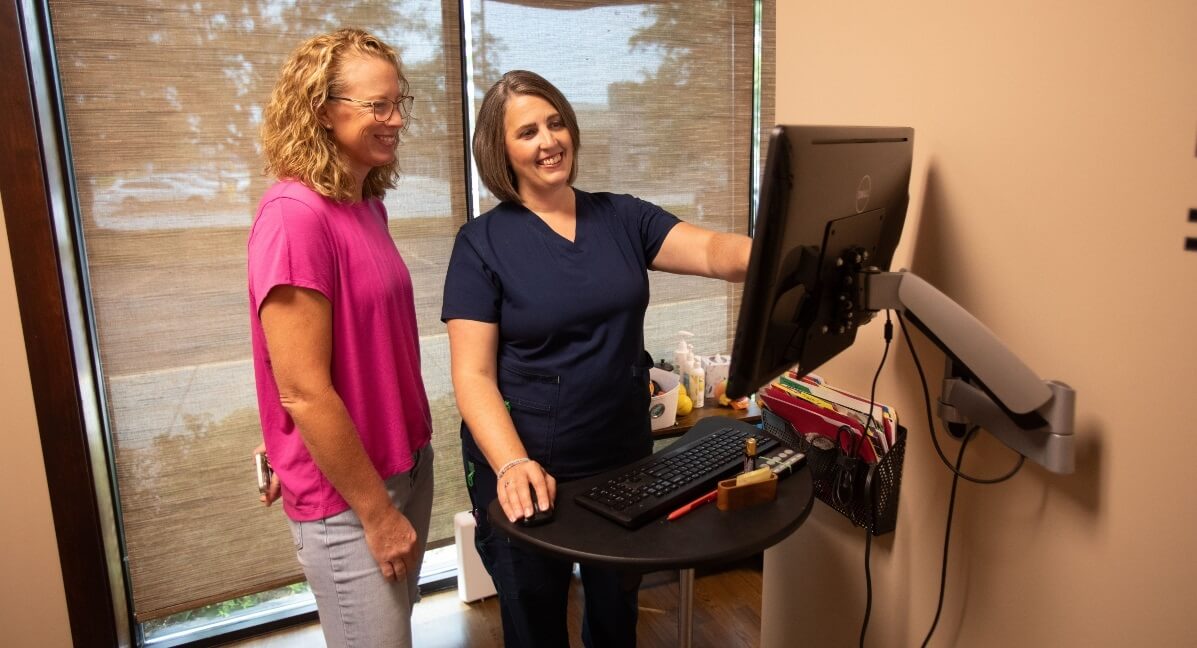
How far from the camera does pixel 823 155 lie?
845 millimetres

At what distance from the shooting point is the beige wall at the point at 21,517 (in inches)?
69.6

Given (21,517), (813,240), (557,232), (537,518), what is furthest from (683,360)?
(21,517)

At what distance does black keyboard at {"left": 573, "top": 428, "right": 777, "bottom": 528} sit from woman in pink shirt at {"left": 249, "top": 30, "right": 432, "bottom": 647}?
399 millimetres

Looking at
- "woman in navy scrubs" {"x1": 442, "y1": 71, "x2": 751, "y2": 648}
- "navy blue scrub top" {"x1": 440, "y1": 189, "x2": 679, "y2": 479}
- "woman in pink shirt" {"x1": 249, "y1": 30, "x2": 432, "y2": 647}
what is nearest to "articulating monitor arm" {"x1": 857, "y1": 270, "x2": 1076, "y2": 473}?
"woman in navy scrubs" {"x1": 442, "y1": 71, "x2": 751, "y2": 648}

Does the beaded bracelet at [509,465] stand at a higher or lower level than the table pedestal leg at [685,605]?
higher

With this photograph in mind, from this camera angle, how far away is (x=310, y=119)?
1.20 metres

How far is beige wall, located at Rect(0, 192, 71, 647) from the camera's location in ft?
5.80

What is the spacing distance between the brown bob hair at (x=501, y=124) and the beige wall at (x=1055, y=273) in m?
0.51

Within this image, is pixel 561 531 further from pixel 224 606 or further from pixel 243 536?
pixel 224 606

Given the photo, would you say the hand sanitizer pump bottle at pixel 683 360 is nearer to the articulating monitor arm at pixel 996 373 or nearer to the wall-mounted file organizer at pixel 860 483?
the wall-mounted file organizer at pixel 860 483

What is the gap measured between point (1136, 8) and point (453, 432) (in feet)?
6.68

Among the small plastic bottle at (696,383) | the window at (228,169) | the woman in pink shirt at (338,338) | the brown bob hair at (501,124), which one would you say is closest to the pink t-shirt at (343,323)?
the woman in pink shirt at (338,338)

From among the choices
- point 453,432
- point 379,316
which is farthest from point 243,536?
point 379,316

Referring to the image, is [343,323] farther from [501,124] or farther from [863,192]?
[863,192]
